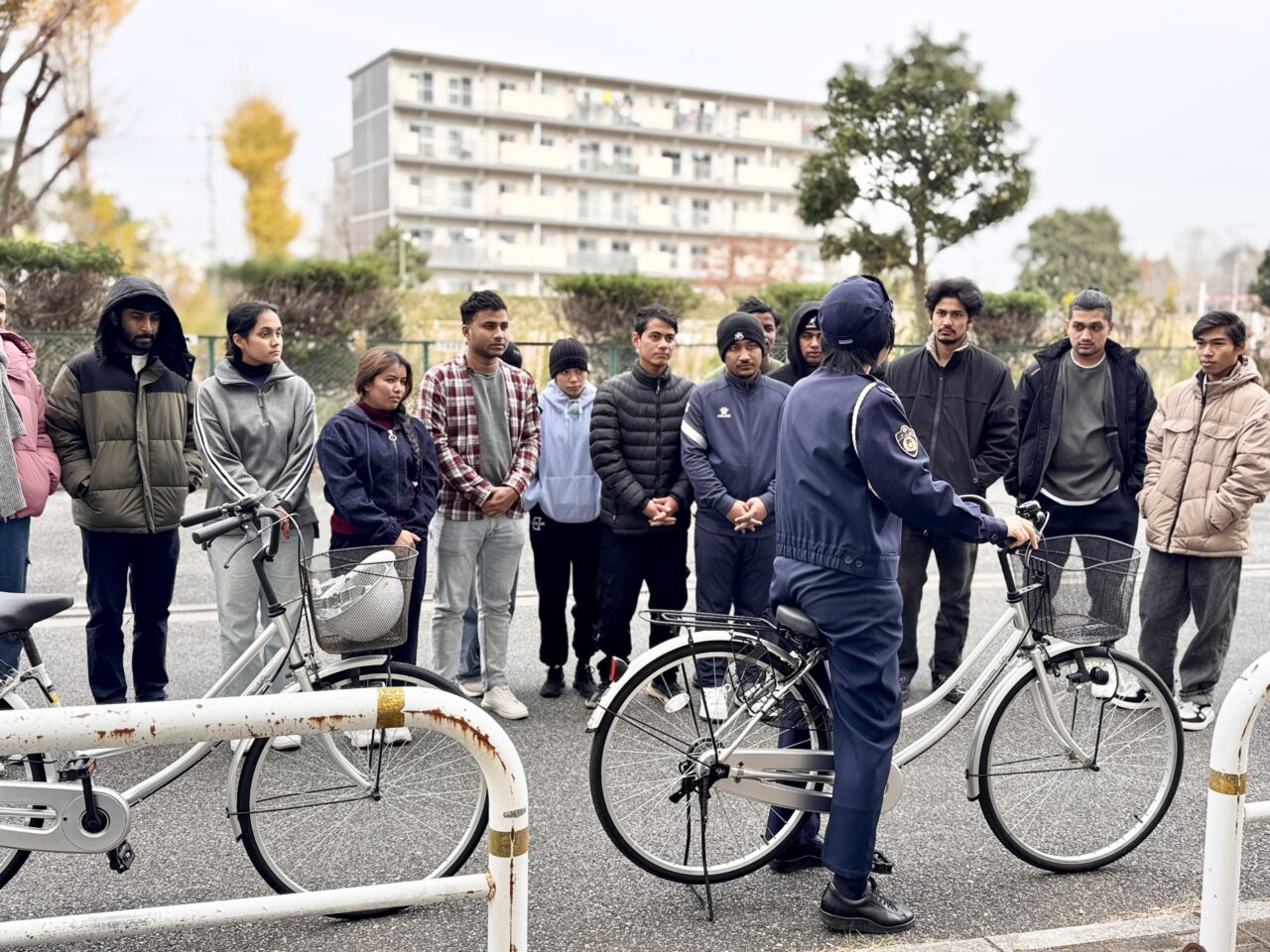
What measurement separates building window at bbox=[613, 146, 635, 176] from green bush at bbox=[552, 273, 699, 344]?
151 feet

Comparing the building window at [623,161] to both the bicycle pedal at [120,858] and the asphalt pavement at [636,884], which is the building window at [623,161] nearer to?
the asphalt pavement at [636,884]

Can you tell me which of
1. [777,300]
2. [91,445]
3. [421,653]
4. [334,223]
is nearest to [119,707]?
[91,445]

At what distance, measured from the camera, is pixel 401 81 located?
56031 millimetres

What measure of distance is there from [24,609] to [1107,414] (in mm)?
5130

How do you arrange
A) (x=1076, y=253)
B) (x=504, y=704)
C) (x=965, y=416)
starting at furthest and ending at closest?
(x=1076, y=253)
(x=965, y=416)
(x=504, y=704)

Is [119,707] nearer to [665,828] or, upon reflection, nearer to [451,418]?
[665,828]

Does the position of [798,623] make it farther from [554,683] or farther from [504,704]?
[554,683]

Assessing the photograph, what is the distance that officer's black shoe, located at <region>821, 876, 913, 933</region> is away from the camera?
3.60 metres

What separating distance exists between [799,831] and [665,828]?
49cm

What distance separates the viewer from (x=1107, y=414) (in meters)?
6.03

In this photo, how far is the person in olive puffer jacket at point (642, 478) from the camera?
573 centimetres

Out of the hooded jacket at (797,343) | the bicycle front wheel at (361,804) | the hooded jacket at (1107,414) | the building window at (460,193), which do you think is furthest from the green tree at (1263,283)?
the building window at (460,193)

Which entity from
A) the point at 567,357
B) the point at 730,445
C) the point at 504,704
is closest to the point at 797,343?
the point at 730,445

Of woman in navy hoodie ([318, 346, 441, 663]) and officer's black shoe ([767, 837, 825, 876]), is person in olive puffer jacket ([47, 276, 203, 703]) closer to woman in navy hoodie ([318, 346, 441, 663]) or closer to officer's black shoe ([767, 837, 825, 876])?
Result: woman in navy hoodie ([318, 346, 441, 663])
